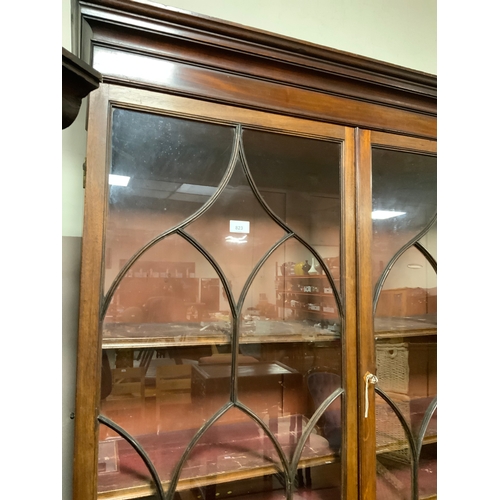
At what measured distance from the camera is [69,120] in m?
0.54

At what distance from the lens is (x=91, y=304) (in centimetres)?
58

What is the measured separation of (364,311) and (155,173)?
1.63 ft

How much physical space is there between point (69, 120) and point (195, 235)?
10.8 inches

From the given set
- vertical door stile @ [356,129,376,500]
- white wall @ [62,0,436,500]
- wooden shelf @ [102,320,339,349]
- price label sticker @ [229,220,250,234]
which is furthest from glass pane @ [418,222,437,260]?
white wall @ [62,0,436,500]

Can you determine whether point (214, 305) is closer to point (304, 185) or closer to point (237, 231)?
point (237, 231)

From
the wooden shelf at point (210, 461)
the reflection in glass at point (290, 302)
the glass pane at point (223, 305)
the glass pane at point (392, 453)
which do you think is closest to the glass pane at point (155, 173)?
the glass pane at point (223, 305)

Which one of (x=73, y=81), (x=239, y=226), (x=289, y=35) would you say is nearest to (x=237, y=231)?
(x=239, y=226)

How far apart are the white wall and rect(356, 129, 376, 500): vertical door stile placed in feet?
1.88

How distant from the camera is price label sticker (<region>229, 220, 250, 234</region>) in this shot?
0.73 meters

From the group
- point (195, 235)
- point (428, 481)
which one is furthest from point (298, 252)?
point (428, 481)

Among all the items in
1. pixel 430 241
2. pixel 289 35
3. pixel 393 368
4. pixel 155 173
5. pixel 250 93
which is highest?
pixel 289 35

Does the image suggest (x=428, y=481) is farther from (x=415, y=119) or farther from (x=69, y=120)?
(x=69, y=120)

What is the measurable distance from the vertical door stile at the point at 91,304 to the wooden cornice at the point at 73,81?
0.07 m
